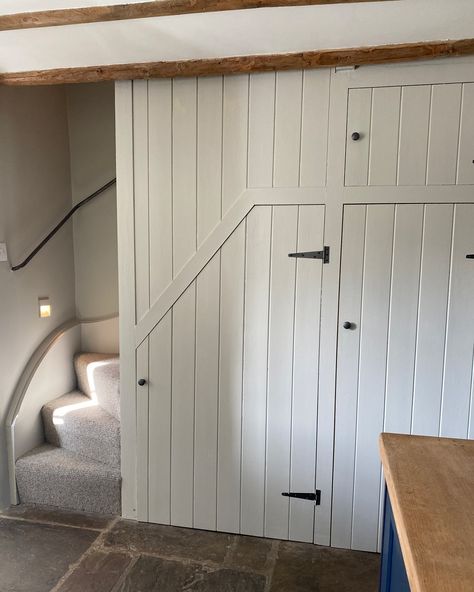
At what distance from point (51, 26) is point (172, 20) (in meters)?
0.49

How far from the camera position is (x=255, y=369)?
2.08 metres

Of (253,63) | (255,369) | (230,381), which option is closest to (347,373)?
(255,369)

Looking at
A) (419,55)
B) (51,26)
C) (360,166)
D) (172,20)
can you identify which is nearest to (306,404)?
(360,166)

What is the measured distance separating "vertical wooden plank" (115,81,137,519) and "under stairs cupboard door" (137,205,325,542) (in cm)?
6

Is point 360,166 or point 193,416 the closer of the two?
point 360,166

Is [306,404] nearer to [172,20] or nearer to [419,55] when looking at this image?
[419,55]

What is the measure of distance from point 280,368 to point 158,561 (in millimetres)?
1024

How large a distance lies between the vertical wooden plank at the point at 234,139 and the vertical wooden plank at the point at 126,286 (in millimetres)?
458

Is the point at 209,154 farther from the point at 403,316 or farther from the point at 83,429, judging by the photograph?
the point at 83,429

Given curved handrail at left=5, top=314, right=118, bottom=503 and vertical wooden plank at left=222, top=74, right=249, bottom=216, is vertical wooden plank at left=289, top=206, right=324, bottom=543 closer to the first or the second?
vertical wooden plank at left=222, top=74, right=249, bottom=216

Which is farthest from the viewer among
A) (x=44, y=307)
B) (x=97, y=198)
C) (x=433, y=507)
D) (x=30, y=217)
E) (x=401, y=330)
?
(x=97, y=198)

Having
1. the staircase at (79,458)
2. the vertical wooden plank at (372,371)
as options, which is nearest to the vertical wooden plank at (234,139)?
the vertical wooden plank at (372,371)

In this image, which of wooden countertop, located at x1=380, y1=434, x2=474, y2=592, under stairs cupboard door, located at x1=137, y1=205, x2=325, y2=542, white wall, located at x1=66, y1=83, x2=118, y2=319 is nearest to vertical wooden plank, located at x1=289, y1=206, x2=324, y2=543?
under stairs cupboard door, located at x1=137, y1=205, x2=325, y2=542

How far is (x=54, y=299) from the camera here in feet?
9.00
